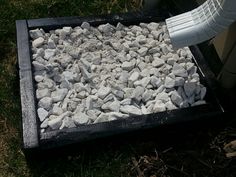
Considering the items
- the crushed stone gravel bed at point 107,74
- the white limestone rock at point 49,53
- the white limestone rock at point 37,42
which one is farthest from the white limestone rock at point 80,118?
the white limestone rock at point 37,42

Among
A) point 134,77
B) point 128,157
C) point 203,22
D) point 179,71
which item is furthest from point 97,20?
point 128,157

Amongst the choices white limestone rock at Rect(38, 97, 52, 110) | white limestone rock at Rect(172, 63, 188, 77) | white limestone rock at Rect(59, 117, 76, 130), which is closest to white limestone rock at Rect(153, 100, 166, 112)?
white limestone rock at Rect(172, 63, 188, 77)

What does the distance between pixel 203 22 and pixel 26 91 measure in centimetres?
106

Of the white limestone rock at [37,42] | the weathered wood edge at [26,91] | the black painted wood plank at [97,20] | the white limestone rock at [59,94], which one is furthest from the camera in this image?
the black painted wood plank at [97,20]

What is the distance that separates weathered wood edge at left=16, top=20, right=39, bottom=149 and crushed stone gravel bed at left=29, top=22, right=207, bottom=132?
0.05 m

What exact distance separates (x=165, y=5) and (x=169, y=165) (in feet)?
4.65

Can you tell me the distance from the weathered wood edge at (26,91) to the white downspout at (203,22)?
869 millimetres

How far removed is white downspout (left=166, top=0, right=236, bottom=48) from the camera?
2.07 meters

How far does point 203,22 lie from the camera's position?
7.18 ft

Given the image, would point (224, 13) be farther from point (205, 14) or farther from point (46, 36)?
point (46, 36)

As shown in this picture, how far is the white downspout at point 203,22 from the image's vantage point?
2.07m

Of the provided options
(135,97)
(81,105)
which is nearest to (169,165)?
(135,97)

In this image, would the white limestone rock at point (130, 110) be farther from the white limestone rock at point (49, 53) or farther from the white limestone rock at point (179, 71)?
the white limestone rock at point (49, 53)

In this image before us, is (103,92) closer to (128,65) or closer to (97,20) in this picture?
(128,65)
